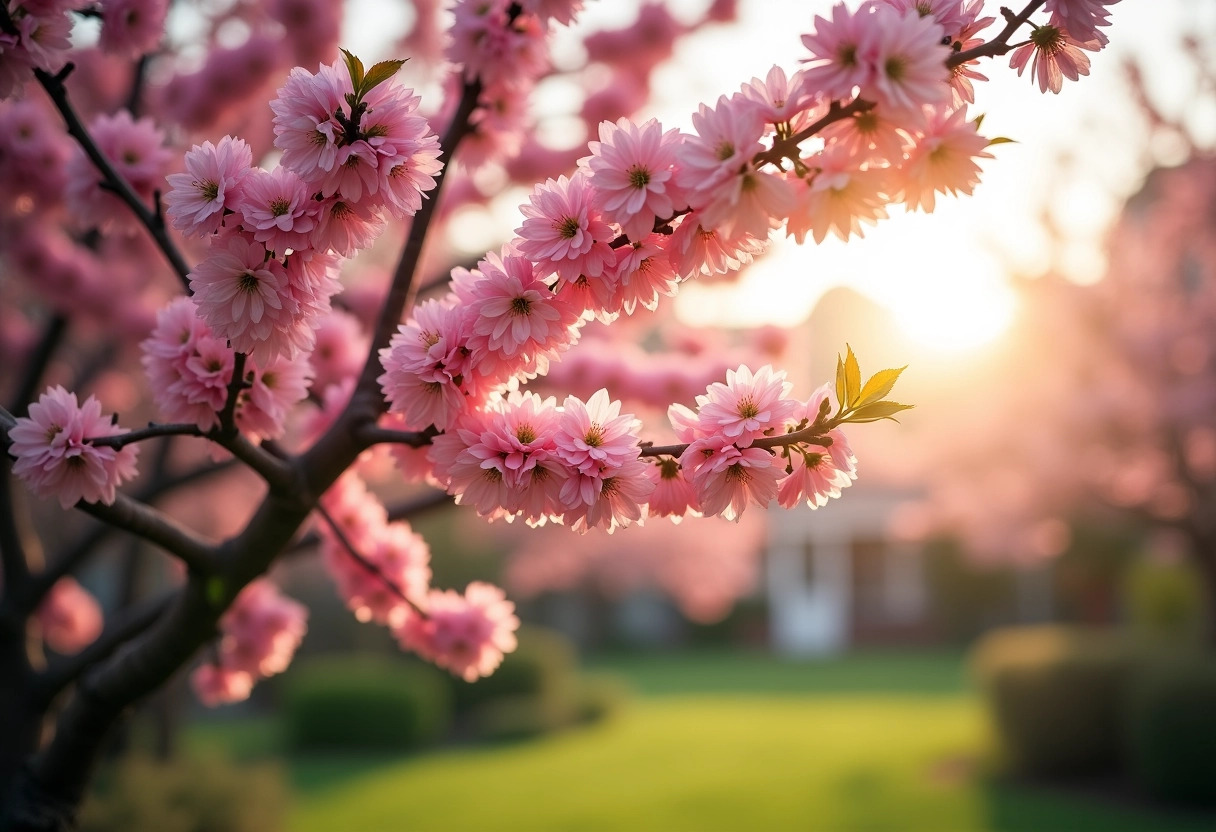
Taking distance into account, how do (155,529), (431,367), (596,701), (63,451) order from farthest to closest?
(596,701)
(155,529)
(63,451)
(431,367)

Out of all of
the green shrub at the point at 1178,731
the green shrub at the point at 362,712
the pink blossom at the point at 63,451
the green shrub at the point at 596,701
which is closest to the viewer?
the pink blossom at the point at 63,451

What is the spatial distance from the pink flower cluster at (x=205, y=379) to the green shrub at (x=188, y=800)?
3922 mm

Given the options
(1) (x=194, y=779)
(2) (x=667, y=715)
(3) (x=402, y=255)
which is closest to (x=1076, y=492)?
(2) (x=667, y=715)

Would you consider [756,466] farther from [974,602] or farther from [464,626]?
[974,602]

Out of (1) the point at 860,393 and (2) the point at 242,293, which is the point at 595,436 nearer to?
(1) the point at 860,393

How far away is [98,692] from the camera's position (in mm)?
2555

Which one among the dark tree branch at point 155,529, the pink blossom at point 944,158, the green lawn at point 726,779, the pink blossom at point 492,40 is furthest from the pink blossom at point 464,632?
the green lawn at point 726,779

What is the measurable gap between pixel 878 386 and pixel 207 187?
1.18 meters

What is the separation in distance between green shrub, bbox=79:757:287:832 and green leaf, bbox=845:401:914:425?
15.9 ft

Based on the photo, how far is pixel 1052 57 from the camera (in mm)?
1690

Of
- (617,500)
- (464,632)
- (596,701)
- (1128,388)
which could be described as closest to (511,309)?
(617,500)

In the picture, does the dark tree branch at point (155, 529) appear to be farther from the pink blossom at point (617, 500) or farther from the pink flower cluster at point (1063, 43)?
the pink flower cluster at point (1063, 43)

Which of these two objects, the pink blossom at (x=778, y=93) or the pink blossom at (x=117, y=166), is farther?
the pink blossom at (x=117, y=166)

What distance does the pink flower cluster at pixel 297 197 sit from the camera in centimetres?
155
